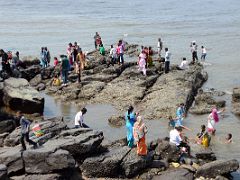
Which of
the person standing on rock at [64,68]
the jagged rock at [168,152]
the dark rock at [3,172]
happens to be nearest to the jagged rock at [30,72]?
the person standing on rock at [64,68]

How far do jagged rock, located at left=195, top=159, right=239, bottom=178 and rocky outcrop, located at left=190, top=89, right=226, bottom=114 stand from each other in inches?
323

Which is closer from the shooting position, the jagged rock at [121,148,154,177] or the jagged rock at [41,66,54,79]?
the jagged rock at [121,148,154,177]

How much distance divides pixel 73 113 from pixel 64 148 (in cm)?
890

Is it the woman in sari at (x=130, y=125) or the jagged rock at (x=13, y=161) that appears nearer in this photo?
the jagged rock at (x=13, y=161)

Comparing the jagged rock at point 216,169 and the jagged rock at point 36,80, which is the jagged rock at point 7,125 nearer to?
the jagged rock at point 216,169

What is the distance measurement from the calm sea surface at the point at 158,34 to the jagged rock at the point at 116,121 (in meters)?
0.47

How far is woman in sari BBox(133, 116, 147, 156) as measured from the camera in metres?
16.4

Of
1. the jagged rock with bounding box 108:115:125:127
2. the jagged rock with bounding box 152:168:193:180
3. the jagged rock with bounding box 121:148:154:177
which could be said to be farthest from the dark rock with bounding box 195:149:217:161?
the jagged rock with bounding box 108:115:125:127

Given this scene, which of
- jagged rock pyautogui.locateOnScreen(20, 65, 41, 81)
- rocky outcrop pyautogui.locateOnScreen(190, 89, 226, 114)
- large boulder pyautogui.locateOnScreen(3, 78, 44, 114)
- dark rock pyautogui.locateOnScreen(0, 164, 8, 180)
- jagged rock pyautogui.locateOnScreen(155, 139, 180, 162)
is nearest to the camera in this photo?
dark rock pyautogui.locateOnScreen(0, 164, 8, 180)

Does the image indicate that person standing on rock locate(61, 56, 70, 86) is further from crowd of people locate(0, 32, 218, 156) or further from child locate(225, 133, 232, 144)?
child locate(225, 133, 232, 144)

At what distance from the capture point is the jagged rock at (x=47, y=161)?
600 inches

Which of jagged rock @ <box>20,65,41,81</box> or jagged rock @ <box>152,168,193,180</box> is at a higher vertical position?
jagged rock @ <box>20,65,41,81</box>

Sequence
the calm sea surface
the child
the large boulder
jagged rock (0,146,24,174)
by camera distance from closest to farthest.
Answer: jagged rock (0,146,24,174) < the child < the large boulder < the calm sea surface

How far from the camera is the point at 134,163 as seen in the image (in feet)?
53.7
